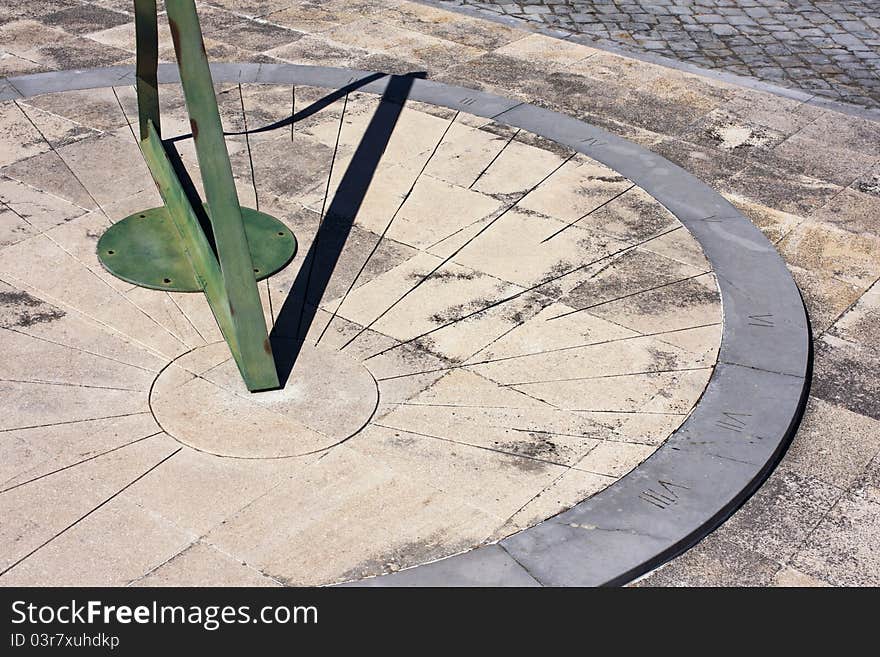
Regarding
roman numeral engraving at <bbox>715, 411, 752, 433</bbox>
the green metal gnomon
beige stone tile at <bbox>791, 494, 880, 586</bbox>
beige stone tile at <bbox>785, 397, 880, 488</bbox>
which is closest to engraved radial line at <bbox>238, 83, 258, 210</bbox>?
the green metal gnomon

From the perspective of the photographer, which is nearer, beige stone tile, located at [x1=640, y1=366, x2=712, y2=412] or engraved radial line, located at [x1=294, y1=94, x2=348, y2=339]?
beige stone tile, located at [x1=640, y1=366, x2=712, y2=412]

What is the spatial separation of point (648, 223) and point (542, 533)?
3479 mm

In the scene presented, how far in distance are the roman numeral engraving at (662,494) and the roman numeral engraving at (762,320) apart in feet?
5.77

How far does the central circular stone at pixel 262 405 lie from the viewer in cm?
582

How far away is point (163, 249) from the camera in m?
7.48

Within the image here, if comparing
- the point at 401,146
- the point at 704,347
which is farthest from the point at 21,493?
the point at 401,146

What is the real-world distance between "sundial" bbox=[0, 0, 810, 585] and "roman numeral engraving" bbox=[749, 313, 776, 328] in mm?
19

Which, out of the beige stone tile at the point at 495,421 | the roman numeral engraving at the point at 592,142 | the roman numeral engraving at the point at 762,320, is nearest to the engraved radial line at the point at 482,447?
the beige stone tile at the point at 495,421

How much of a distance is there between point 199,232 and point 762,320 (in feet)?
11.7

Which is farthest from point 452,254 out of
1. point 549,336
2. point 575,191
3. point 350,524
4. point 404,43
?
point 404,43

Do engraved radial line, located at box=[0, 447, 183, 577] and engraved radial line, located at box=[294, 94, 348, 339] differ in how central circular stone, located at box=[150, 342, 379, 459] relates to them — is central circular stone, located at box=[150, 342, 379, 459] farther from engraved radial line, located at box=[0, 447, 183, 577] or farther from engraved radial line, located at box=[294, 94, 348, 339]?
engraved radial line, located at box=[294, 94, 348, 339]

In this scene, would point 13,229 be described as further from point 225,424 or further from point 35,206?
point 225,424

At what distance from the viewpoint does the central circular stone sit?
5816 mm

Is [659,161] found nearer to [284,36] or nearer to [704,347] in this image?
[704,347]
